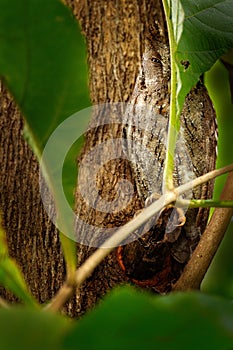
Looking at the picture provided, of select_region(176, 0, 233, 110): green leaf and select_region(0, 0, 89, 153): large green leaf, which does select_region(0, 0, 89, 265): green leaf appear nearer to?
select_region(0, 0, 89, 153): large green leaf

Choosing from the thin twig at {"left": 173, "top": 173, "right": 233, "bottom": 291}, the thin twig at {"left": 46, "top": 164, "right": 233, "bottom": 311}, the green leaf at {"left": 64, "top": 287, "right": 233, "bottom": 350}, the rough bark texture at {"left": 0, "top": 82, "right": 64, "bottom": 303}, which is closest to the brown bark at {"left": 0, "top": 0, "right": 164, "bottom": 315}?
the rough bark texture at {"left": 0, "top": 82, "right": 64, "bottom": 303}

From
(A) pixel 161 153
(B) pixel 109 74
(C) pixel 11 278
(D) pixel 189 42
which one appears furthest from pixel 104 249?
(B) pixel 109 74

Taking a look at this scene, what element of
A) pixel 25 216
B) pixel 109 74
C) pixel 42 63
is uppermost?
pixel 42 63

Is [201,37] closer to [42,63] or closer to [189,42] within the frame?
[189,42]

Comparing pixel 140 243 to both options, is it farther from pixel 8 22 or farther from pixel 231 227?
pixel 8 22

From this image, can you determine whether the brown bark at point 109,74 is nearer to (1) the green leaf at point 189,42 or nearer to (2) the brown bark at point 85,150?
(2) the brown bark at point 85,150

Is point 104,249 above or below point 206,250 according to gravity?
above
